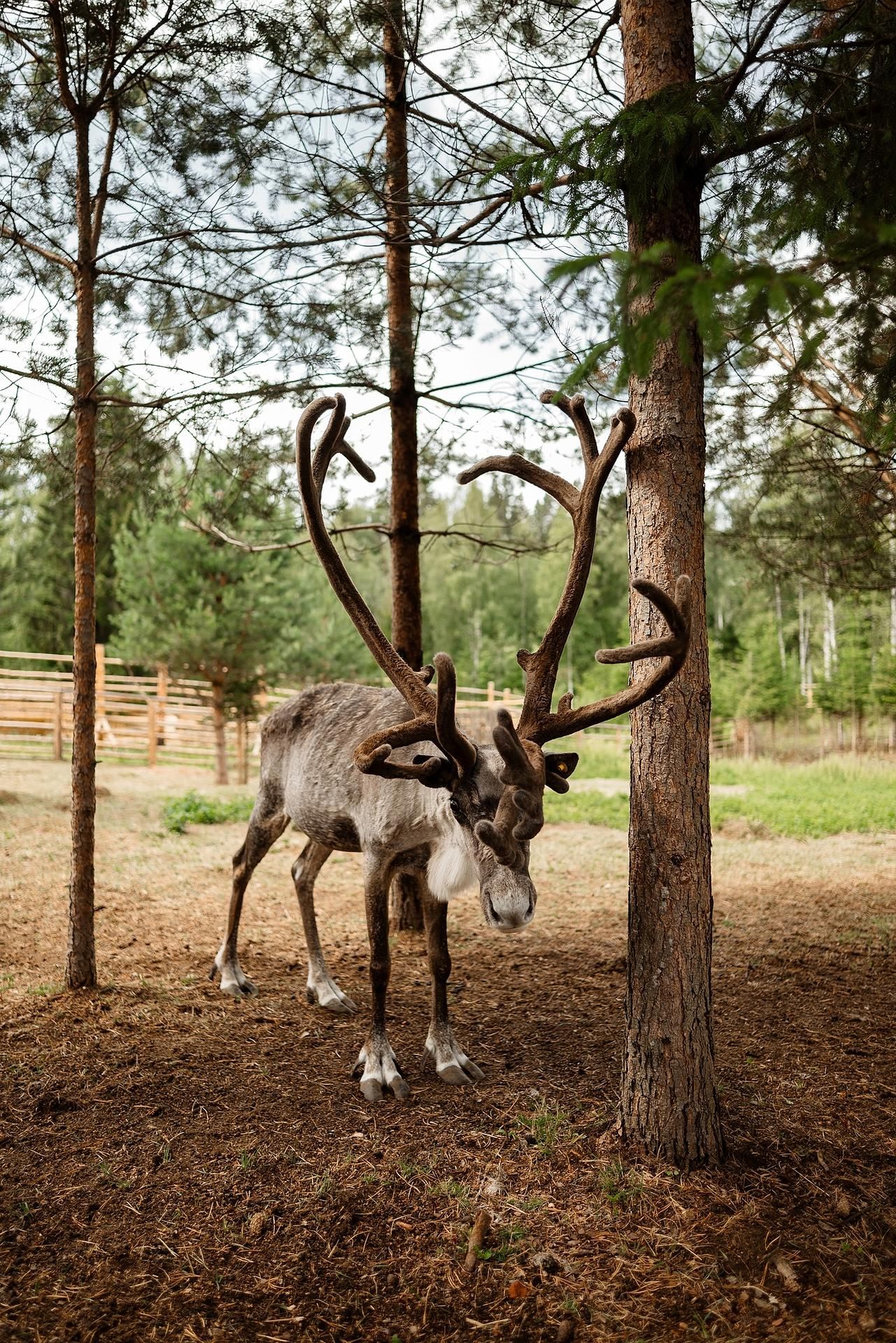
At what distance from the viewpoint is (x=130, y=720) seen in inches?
737

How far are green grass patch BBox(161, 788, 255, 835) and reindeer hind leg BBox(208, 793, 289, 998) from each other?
5.64 meters

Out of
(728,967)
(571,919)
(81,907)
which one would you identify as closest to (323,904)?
(571,919)

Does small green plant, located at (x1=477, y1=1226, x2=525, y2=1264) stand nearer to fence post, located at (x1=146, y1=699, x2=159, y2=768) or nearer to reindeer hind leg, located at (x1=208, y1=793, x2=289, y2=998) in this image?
reindeer hind leg, located at (x1=208, y1=793, x2=289, y2=998)

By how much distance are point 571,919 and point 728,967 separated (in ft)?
5.22

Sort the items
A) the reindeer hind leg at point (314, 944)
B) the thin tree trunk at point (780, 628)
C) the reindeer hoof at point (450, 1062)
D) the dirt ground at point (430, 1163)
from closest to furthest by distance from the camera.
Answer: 1. the dirt ground at point (430, 1163)
2. the reindeer hoof at point (450, 1062)
3. the reindeer hind leg at point (314, 944)
4. the thin tree trunk at point (780, 628)

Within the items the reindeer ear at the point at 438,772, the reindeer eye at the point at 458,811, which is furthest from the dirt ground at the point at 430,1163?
the reindeer ear at the point at 438,772

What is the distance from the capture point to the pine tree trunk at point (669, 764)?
3.21 meters

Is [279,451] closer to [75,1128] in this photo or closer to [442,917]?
[442,917]

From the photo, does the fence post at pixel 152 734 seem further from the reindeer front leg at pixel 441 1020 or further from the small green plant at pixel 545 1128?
the small green plant at pixel 545 1128

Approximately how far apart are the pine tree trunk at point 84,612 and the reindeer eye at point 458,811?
2434mm

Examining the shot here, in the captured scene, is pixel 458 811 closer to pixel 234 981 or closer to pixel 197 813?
pixel 234 981

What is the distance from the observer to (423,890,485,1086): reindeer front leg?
13.1ft

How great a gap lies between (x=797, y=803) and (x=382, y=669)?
10.0 metres

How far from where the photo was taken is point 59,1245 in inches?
111
